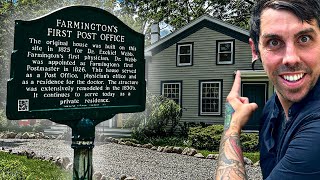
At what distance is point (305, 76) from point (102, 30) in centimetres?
330

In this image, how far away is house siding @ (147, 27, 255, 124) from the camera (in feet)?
61.0

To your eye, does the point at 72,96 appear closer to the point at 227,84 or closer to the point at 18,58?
the point at 18,58

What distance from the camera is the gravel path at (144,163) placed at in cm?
946

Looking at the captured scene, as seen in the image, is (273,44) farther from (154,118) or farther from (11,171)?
(154,118)

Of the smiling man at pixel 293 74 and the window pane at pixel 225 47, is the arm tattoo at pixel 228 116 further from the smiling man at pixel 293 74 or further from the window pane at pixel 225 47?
the window pane at pixel 225 47

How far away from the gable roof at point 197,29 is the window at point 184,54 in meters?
0.43

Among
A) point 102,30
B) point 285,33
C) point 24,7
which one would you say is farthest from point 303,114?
point 24,7

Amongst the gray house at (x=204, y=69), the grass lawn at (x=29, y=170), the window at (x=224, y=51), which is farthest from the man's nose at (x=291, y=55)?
the window at (x=224, y=51)

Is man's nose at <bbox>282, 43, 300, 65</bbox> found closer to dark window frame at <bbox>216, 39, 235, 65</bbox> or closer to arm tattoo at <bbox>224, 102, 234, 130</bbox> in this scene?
arm tattoo at <bbox>224, 102, 234, 130</bbox>

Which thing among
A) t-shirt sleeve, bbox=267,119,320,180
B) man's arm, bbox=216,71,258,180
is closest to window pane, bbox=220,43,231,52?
man's arm, bbox=216,71,258,180

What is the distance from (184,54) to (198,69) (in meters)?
1.04

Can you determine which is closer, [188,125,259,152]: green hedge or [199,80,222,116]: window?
[188,125,259,152]: green hedge

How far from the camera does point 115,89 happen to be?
461cm

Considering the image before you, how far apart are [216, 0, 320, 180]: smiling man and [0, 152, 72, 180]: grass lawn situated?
541 centimetres
